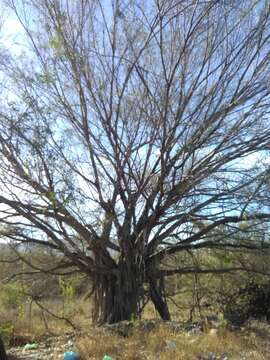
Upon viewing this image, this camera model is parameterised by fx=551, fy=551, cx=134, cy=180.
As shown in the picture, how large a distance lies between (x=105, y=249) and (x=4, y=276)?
295 centimetres

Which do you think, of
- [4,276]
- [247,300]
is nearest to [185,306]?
[247,300]

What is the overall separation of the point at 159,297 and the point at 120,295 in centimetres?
164

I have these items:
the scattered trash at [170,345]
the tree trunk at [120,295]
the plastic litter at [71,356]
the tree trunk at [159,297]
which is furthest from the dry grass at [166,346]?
the tree trunk at [159,297]

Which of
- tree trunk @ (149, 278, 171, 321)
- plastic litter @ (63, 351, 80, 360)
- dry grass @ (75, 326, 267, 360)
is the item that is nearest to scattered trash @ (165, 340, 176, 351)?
dry grass @ (75, 326, 267, 360)

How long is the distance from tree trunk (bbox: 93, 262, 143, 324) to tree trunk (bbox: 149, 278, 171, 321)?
78cm

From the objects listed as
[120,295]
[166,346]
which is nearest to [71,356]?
[166,346]

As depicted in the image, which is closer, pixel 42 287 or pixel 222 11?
pixel 222 11

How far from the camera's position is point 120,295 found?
11.8 m

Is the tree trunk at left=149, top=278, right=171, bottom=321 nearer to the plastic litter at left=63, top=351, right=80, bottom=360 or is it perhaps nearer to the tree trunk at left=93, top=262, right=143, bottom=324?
the tree trunk at left=93, top=262, right=143, bottom=324

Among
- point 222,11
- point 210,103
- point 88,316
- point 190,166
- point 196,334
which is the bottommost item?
point 196,334

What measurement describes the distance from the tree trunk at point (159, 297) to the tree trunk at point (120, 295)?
0.78 meters

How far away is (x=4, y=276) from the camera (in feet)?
44.3

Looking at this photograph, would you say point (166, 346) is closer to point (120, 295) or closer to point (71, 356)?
point (71, 356)

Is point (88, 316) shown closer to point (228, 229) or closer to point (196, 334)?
point (228, 229)
